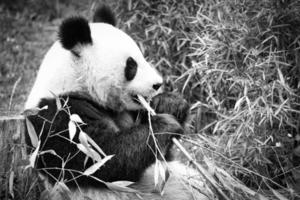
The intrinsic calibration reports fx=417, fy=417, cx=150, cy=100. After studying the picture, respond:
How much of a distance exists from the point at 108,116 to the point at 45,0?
Result: 6805mm

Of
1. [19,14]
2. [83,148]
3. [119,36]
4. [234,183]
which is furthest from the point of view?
[19,14]

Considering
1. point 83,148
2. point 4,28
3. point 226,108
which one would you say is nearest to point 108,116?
point 83,148

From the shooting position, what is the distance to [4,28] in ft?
27.4

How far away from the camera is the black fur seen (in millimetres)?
3039

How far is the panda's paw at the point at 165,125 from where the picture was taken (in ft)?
10.6

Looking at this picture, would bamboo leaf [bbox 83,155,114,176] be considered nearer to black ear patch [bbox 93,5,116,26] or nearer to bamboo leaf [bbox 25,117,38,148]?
bamboo leaf [bbox 25,117,38,148]

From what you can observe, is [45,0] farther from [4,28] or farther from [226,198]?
[226,198]

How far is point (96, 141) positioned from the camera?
3.06 meters

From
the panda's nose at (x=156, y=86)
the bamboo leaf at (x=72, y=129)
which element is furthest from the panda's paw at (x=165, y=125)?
A: the bamboo leaf at (x=72, y=129)

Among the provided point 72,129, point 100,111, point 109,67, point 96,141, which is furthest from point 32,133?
point 109,67

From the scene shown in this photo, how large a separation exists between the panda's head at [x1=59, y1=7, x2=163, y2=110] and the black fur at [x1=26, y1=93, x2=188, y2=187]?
0.18 m

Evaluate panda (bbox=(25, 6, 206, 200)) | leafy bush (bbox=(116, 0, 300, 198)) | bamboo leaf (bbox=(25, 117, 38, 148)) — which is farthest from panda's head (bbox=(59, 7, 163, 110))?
leafy bush (bbox=(116, 0, 300, 198))

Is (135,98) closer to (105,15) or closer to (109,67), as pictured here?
(109,67)

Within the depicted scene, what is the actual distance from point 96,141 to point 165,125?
1.85 ft
